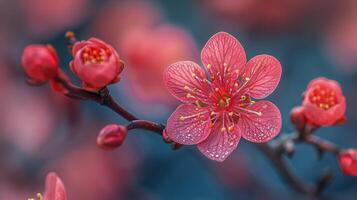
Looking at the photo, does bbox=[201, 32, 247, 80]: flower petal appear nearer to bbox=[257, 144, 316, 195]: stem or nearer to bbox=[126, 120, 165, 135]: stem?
bbox=[126, 120, 165, 135]: stem

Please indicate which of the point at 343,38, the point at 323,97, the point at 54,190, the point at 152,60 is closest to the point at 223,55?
the point at 323,97

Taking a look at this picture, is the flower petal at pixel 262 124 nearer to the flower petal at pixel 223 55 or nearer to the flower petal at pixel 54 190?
the flower petal at pixel 223 55

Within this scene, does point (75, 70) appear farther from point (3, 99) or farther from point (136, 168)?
point (3, 99)

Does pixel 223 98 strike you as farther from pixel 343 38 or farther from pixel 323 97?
pixel 343 38

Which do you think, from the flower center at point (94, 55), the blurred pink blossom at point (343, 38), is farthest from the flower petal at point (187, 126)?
the blurred pink blossom at point (343, 38)

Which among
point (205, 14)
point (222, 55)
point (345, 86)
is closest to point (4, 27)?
point (205, 14)

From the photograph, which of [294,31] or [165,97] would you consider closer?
[165,97]
